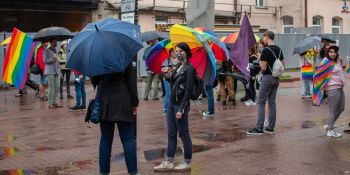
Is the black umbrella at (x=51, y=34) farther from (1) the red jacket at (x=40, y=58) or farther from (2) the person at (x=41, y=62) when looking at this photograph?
(1) the red jacket at (x=40, y=58)

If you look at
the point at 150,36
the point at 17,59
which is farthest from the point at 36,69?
the point at 150,36

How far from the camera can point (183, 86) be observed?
23.3ft

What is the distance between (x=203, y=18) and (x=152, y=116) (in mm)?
4839

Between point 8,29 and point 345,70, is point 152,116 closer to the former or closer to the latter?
point 345,70

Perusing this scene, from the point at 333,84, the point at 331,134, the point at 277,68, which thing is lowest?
the point at 331,134

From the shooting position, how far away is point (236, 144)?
29.2 feet

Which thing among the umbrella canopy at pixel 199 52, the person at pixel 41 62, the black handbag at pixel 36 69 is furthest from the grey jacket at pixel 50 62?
the umbrella canopy at pixel 199 52

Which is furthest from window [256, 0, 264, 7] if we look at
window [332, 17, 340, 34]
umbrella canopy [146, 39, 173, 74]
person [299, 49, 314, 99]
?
umbrella canopy [146, 39, 173, 74]

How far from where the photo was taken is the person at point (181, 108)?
704cm

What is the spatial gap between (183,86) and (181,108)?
304 mm

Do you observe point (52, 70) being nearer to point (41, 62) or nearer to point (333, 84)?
→ point (41, 62)

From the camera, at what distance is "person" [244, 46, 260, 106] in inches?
554

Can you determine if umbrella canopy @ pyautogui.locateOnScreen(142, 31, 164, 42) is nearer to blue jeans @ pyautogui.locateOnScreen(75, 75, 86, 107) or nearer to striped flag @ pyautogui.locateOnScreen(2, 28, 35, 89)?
blue jeans @ pyautogui.locateOnScreen(75, 75, 86, 107)

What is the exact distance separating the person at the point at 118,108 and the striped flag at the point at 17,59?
8464 millimetres
